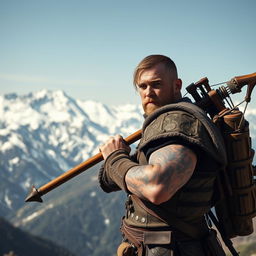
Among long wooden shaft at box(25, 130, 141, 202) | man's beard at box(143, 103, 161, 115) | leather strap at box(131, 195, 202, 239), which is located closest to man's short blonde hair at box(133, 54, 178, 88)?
man's beard at box(143, 103, 161, 115)

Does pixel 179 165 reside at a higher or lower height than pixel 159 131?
lower

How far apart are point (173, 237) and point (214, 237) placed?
87 centimetres

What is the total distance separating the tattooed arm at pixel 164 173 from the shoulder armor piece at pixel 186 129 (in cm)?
17

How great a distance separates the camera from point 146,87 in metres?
5.48

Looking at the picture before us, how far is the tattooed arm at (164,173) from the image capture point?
14.0ft

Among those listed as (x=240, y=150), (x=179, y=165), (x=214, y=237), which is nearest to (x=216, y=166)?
(x=240, y=150)

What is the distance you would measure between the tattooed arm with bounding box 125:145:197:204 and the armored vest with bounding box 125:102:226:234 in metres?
0.15

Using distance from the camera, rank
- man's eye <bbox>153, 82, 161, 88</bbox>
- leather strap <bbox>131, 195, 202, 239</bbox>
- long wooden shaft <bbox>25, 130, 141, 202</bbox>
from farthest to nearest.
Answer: long wooden shaft <bbox>25, 130, 141, 202</bbox>, man's eye <bbox>153, 82, 161, 88</bbox>, leather strap <bbox>131, 195, 202, 239</bbox>

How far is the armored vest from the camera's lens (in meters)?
4.58

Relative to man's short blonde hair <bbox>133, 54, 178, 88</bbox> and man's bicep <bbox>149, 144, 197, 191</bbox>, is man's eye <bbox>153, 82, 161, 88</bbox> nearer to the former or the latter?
man's short blonde hair <bbox>133, 54, 178, 88</bbox>

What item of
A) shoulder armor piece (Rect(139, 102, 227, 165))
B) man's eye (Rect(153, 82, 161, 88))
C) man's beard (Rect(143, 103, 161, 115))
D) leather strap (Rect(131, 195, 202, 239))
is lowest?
leather strap (Rect(131, 195, 202, 239))

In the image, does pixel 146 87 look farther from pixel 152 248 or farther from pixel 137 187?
pixel 152 248

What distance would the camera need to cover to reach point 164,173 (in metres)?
4.25

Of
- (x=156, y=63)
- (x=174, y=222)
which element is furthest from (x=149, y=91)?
(x=174, y=222)
